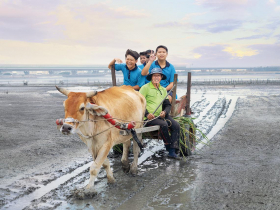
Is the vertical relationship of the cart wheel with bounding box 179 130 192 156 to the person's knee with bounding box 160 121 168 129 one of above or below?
below

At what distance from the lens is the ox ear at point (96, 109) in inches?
196

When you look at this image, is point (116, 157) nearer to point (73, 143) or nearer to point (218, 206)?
point (73, 143)

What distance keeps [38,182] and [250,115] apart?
11198 millimetres

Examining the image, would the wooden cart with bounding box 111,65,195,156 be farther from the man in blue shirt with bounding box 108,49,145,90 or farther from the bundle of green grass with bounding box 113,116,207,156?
the man in blue shirt with bounding box 108,49,145,90

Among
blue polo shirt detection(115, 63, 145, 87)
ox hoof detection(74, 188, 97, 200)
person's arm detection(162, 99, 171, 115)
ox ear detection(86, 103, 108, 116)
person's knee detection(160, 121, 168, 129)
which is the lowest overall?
ox hoof detection(74, 188, 97, 200)

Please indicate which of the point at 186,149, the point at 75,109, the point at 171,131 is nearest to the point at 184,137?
the point at 186,149

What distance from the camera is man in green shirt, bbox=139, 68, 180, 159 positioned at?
6.95 meters

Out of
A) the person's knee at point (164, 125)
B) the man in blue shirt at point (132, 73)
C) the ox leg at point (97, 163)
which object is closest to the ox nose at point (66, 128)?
the ox leg at point (97, 163)

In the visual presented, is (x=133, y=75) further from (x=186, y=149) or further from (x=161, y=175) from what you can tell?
(x=161, y=175)

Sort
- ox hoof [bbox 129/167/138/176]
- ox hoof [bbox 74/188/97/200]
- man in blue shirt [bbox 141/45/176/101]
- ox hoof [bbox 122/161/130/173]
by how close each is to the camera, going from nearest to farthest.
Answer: ox hoof [bbox 74/188/97/200]
ox hoof [bbox 129/167/138/176]
ox hoof [bbox 122/161/130/173]
man in blue shirt [bbox 141/45/176/101]

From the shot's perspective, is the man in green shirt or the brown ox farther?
the man in green shirt

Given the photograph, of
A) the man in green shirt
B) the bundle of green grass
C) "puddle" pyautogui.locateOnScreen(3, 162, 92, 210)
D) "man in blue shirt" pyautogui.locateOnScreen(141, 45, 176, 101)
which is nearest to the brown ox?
the man in green shirt

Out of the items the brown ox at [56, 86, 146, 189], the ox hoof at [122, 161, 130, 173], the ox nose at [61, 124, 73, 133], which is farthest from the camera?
the ox hoof at [122, 161, 130, 173]

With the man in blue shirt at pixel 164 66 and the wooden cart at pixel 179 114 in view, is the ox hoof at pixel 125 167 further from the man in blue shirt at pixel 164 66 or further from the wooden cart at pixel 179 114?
the man in blue shirt at pixel 164 66
